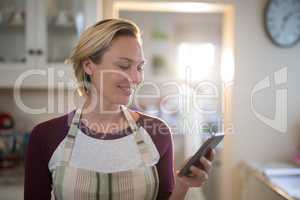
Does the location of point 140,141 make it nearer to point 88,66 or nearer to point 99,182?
point 99,182

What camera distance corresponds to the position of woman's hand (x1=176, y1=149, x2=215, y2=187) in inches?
36.1

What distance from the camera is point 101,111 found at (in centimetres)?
112

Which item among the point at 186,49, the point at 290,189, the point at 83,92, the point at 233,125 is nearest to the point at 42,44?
the point at 83,92

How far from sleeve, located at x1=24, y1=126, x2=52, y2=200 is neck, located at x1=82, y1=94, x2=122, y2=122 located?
0.17m

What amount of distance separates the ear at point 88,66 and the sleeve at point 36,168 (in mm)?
248

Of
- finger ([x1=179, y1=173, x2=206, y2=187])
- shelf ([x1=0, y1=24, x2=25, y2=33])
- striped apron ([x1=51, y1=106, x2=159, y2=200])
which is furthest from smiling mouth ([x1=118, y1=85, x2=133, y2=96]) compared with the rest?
shelf ([x1=0, y1=24, x2=25, y2=33])

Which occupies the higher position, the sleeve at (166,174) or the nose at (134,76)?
the nose at (134,76)

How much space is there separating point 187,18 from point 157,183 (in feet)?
9.17

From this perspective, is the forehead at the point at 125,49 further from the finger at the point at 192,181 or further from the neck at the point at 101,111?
the finger at the point at 192,181

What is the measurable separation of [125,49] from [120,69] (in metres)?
0.07

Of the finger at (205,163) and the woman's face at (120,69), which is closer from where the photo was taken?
the finger at (205,163)

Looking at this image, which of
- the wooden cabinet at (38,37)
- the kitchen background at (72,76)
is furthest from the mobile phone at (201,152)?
the wooden cabinet at (38,37)

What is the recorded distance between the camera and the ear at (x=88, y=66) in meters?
1.07

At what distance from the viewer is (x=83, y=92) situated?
117 cm
